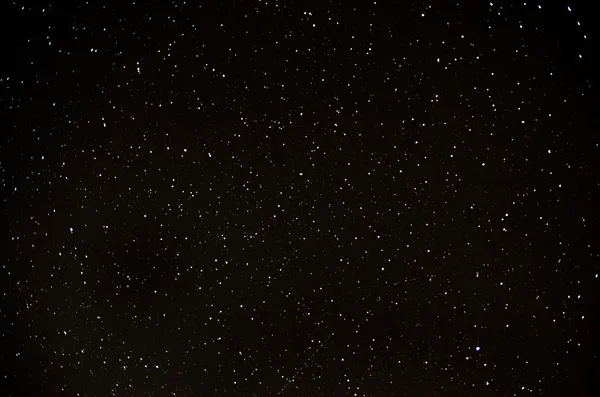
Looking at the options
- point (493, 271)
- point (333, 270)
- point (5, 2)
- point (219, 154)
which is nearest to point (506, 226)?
point (493, 271)

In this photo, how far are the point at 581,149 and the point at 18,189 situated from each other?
0.51m

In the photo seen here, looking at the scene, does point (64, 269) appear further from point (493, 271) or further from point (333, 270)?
point (493, 271)

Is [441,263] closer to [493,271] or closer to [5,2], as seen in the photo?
[493,271]

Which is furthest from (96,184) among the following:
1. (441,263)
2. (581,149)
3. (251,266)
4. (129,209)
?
(581,149)

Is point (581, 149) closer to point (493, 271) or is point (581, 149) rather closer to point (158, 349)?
point (493, 271)

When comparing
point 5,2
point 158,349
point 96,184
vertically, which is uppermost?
point 5,2

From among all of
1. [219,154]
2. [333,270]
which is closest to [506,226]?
[333,270]

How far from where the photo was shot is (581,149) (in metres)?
0.37

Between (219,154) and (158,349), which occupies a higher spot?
(219,154)

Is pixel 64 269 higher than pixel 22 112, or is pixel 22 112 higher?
pixel 22 112

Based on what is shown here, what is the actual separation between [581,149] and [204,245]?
33 cm

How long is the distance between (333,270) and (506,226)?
154 millimetres

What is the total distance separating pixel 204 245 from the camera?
1.36ft

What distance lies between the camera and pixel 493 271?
1.28 feet
